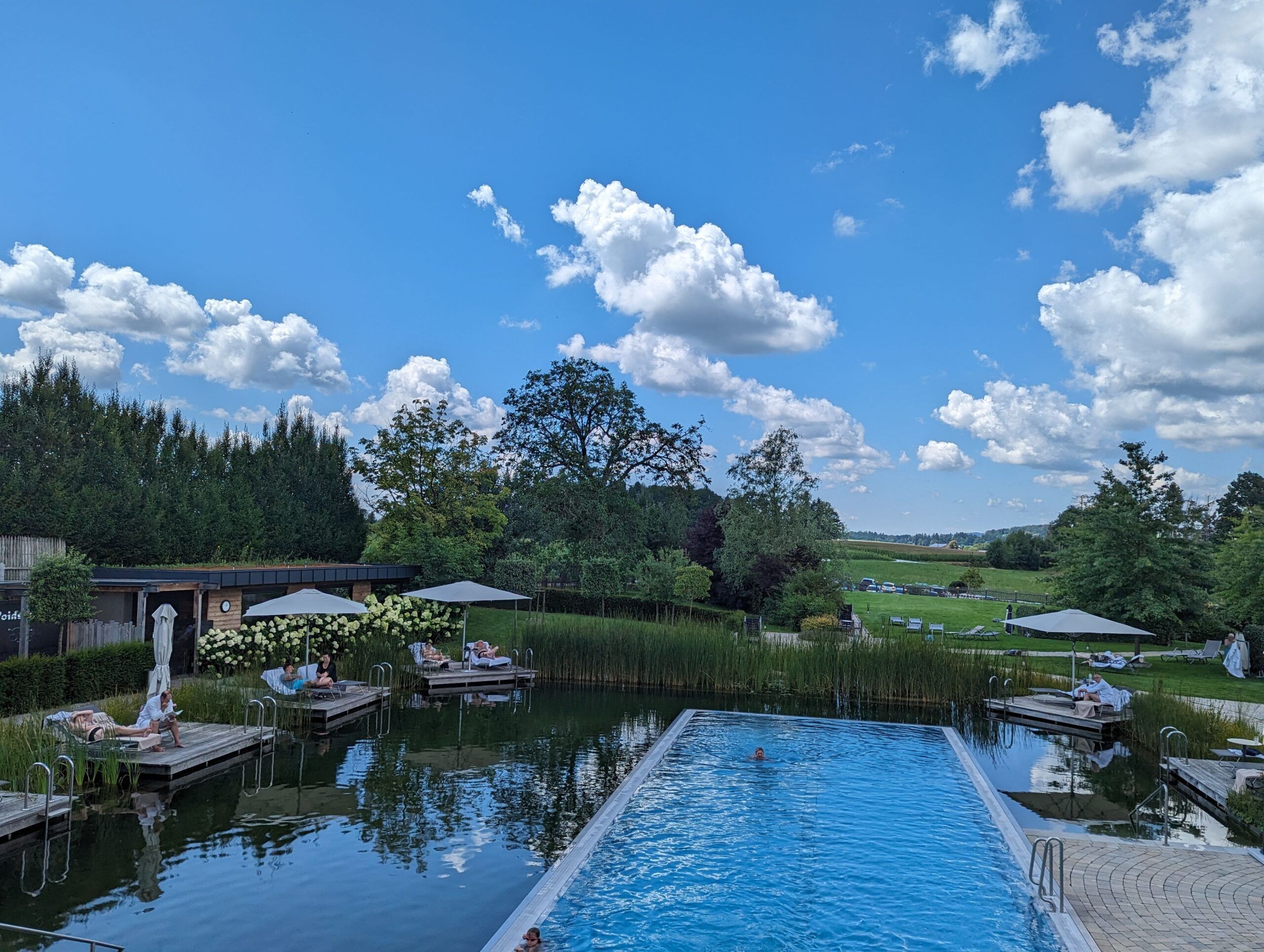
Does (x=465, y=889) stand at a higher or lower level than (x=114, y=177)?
lower

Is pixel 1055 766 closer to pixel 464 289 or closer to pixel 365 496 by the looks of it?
pixel 464 289

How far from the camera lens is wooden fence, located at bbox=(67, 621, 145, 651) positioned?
590 inches

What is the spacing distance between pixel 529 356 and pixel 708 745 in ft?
73.4

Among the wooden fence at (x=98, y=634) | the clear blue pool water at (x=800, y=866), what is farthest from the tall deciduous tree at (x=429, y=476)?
the clear blue pool water at (x=800, y=866)

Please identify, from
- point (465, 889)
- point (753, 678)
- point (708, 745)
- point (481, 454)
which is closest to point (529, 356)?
point (481, 454)

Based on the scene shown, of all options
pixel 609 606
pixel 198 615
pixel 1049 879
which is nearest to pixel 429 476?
pixel 609 606

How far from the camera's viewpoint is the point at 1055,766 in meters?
11.5

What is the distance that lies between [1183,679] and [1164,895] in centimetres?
1414

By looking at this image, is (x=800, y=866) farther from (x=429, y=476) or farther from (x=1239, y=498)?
(x=1239, y=498)

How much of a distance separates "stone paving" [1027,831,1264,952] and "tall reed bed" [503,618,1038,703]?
8215 mm

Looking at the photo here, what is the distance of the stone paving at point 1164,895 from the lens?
561 centimetres

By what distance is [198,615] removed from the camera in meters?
16.4

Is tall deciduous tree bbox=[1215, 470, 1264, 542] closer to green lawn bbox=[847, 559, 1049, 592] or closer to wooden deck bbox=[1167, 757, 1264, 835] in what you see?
green lawn bbox=[847, 559, 1049, 592]

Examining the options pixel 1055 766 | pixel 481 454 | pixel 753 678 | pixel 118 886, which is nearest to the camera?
pixel 118 886
